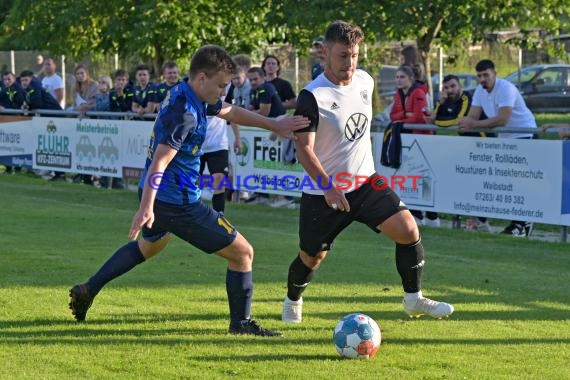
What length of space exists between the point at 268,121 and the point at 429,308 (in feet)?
5.82

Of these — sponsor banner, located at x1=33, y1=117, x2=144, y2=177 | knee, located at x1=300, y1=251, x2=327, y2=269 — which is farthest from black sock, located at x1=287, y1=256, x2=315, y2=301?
sponsor banner, located at x1=33, y1=117, x2=144, y2=177

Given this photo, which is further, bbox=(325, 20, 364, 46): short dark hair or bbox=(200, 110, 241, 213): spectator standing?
bbox=(200, 110, 241, 213): spectator standing

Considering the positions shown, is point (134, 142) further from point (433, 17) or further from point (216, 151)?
point (433, 17)

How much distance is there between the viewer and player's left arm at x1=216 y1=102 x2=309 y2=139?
24.9 feet

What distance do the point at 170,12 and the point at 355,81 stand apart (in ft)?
66.4

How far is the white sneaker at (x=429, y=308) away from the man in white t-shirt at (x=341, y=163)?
0.08ft

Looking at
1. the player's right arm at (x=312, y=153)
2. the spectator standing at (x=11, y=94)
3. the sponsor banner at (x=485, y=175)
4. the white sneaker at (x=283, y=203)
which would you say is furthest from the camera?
the spectator standing at (x=11, y=94)

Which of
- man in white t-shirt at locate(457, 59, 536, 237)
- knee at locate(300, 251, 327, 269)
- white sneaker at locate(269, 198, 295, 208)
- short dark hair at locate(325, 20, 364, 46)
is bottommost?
white sneaker at locate(269, 198, 295, 208)

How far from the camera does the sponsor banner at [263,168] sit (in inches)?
655

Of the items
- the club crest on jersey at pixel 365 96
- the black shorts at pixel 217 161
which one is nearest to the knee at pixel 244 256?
the club crest on jersey at pixel 365 96

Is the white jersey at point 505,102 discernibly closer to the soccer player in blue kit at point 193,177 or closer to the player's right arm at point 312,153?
the player's right arm at point 312,153

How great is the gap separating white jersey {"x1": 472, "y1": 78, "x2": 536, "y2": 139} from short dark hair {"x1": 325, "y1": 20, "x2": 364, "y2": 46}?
6501 mm

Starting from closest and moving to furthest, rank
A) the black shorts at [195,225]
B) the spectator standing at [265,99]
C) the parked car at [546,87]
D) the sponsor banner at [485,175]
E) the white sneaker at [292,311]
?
the black shorts at [195,225]
the white sneaker at [292,311]
the sponsor banner at [485,175]
the spectator standing at [265,99]
the parked car at [546,87]

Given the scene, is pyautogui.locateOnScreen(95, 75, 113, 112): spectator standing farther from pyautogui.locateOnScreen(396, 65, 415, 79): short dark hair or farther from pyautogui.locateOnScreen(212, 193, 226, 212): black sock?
pyautogui.locateOnScreen(396, 65, 415, 79): short dark hair
